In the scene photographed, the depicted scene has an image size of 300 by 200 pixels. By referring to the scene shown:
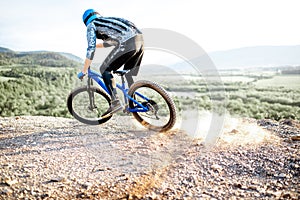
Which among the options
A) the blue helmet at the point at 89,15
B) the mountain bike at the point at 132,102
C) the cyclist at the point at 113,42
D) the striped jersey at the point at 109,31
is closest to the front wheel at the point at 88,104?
the mountain bike at the point at 132,102

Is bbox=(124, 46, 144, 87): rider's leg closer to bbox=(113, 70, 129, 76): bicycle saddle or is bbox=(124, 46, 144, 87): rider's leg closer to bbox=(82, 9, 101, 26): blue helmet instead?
bbox=(113, 70, 129, 76): bicycle saddle

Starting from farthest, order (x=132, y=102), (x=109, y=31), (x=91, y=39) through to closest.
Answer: (x=132, y=102) → (x=109, y=31) → (x=91, y=39)

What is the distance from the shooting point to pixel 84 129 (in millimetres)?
5742

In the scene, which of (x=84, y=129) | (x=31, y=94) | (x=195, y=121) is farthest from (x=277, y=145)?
(x=31, y=94)

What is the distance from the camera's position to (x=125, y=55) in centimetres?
511

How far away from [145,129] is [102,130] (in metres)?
1.09

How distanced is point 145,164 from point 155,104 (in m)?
1.78

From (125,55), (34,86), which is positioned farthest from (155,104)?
(34,86)

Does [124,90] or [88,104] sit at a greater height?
[124,90]

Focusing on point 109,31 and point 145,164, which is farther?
point 109,31

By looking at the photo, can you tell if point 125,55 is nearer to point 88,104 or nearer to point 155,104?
point 155,104

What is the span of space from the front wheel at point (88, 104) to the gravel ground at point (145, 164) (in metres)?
0.73

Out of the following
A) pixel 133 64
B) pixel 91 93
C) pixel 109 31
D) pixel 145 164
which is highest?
pixel 109 31

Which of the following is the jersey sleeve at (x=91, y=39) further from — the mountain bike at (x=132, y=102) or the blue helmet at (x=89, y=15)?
the mountain bike at (x=132, y=102)
